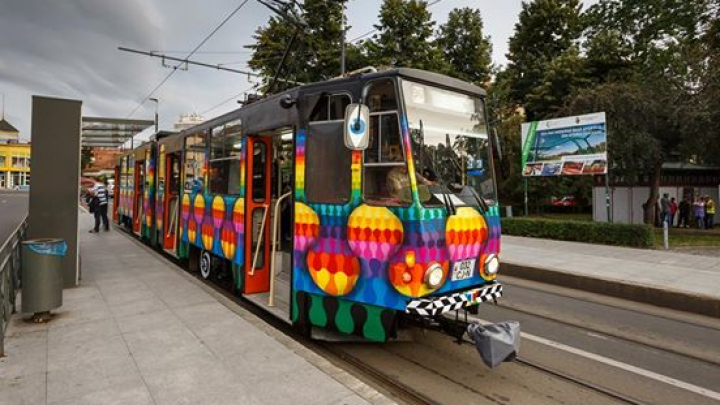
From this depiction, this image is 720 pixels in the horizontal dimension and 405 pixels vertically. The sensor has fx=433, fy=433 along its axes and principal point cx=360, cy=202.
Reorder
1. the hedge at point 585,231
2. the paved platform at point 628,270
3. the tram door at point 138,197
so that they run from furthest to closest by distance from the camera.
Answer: the tram door at point 138,197, the hedge at point 585,231, the paved platform at point 628,270

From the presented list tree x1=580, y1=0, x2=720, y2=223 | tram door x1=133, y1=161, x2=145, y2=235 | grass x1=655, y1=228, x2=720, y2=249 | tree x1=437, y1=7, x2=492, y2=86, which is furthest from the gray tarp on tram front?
tree x1=437, y1=7, x2=492, y2=86

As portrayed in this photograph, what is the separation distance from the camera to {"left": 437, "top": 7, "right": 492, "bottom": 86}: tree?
28375 millimetres

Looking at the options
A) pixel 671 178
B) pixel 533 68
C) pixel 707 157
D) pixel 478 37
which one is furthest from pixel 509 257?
pixel 533 68

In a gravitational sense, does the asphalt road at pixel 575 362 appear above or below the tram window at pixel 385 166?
below

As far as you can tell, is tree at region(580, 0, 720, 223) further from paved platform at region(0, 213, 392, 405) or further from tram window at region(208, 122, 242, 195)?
paved platform at region(0, 213, 392, 405)

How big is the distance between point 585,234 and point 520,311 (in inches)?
346

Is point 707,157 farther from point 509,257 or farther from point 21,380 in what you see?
point 21,380

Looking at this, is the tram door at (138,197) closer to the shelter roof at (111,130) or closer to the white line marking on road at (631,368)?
the shelter roof at (111,130)

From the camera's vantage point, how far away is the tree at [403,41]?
81.1ft

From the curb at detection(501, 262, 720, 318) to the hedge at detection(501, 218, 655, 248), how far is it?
17.2ft

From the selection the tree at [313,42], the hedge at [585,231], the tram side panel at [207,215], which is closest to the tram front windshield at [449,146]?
the tram side panel at [207,215]

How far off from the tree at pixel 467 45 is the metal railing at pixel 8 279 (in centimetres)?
2640

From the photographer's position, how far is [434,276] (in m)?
4.16

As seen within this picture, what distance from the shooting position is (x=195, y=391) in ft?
11.9
